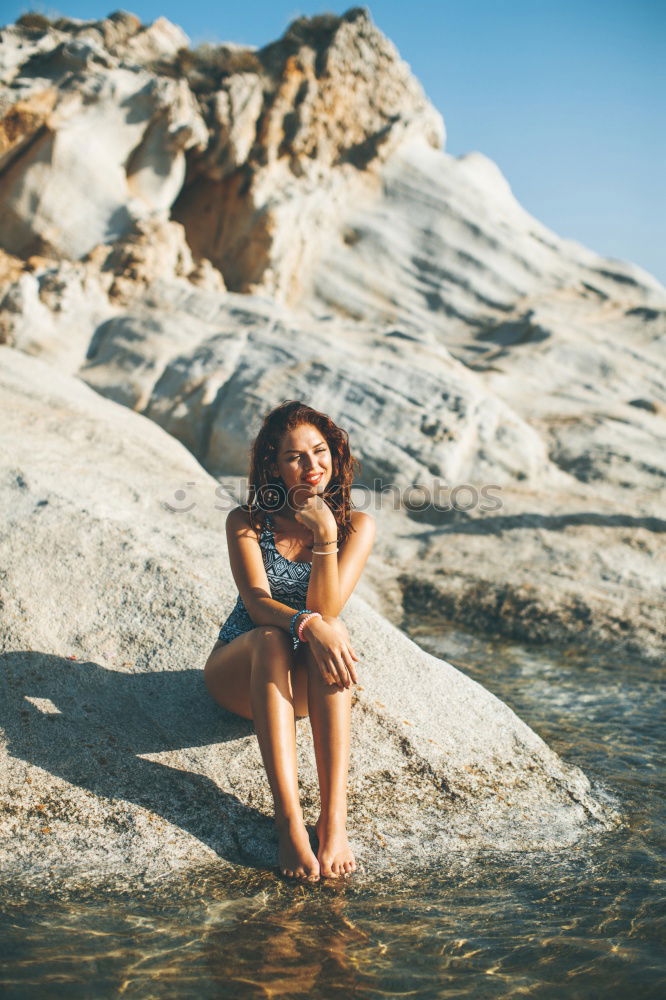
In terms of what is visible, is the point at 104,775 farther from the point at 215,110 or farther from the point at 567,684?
the point at 215,110

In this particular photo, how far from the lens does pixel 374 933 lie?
8.23 ft

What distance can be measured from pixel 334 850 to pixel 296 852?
0.43ft

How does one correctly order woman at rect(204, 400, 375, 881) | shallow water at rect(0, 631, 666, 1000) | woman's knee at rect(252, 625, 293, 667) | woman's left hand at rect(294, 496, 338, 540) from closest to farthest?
shallow water at rect(0, 631, 666, 1000), woman at rect(204, 400, 375, 881), woman's knee at rect(252, 625, 293, 667), woman's left hand at rect(294, 496, 338, 540)

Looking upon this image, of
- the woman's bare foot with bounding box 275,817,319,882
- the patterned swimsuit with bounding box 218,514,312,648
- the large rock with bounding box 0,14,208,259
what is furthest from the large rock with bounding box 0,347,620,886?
the large rock with bounding box 0,14,208,259

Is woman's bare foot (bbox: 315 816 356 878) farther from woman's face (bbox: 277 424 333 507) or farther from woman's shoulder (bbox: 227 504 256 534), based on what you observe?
woman's face (bbox: 277 424 333 507)

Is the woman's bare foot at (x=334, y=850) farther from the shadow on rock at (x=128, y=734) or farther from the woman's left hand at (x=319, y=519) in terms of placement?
the woman's left hand at (x=319, y=519)

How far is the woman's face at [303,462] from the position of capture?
11.5 ft

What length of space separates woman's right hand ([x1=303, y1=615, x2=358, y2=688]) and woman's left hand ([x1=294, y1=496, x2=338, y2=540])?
1.22ft

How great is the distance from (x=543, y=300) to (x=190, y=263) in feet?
20.6

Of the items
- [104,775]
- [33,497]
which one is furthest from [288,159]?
[104,775]

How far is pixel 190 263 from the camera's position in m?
12.6

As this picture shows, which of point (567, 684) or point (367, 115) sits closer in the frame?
point (567, 684)

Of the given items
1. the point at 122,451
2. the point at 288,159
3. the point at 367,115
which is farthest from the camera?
the point at 367,115

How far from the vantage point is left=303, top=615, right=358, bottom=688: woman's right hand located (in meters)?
2.96
